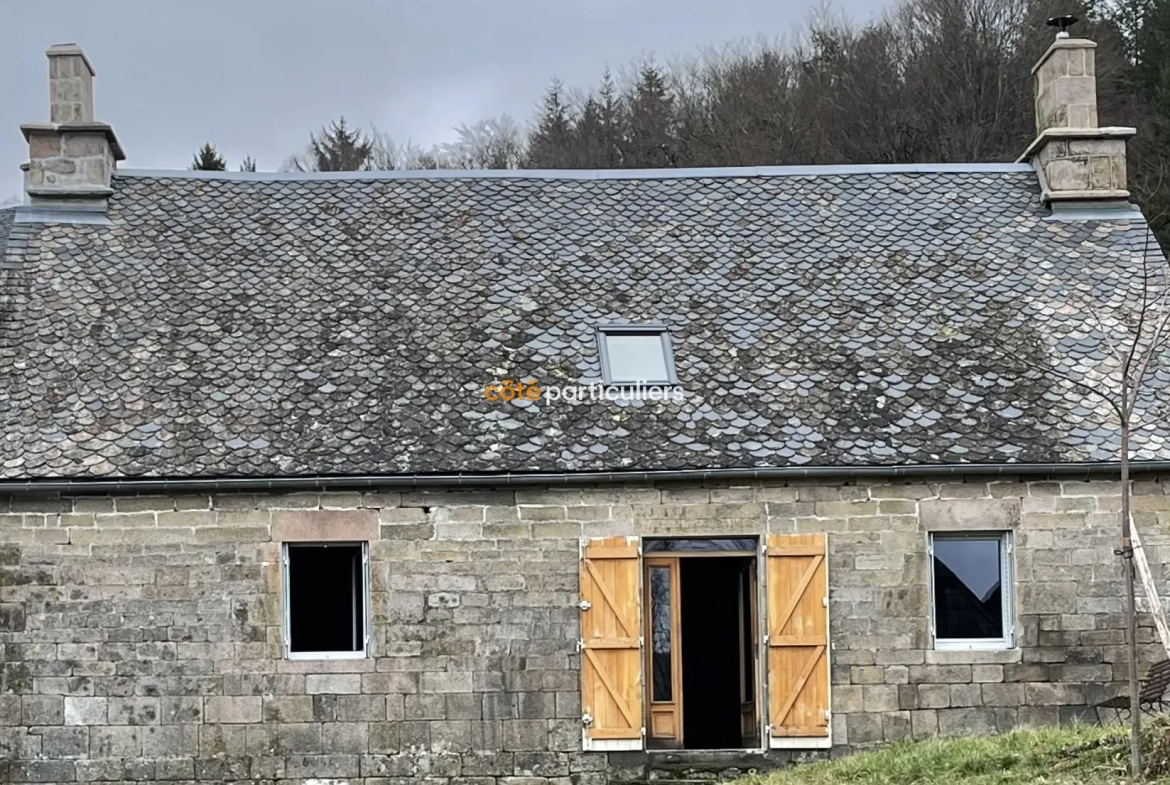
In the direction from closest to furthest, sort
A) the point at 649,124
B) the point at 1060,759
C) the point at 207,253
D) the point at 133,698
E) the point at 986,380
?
the point at 1060,759
the point at 133,698
the point at 986,380
the point at 207,253
the point at 649,124

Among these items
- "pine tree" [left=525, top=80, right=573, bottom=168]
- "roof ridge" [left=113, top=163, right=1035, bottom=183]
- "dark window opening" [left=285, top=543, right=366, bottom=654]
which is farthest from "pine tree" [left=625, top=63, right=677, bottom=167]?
"dark window opening" [left=285, top=543, right=366, bottom=654]

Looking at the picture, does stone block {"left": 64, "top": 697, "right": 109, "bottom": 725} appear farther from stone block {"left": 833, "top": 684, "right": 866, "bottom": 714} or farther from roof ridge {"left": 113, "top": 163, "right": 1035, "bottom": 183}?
roof ridge {"left": 113, "top": 163, "right": 1035, "bottom": 183}

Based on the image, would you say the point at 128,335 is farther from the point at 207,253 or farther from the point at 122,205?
the point at 122,205

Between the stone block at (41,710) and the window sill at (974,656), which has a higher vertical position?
the window sill at (974,656)

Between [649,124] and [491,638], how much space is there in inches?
1051

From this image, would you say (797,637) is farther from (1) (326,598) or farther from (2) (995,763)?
(1) (326,598)

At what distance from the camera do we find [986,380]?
43.9ft

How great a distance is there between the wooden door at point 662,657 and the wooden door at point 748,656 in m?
0.68

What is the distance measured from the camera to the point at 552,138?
38656 mm

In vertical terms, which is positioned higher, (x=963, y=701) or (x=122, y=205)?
(x=122, y=205)

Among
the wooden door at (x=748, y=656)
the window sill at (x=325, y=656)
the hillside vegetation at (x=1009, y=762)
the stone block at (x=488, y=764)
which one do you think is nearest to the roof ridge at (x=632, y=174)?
the wooden door at (x=748, y=656)

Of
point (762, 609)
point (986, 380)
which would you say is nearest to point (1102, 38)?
point (986, 380)

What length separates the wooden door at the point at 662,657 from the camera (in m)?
13.0

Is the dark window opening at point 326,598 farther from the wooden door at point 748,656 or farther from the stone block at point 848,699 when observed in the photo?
the stone block at point 848,699
